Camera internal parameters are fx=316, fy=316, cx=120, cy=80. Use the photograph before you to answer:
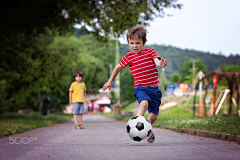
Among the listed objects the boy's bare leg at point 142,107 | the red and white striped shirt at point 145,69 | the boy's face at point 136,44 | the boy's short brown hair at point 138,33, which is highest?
the boy's short brown hair at point 138,33

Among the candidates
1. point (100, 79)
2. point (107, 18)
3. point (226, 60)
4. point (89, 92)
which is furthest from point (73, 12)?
point (226, 60)

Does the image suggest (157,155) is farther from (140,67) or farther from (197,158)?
(140,67)

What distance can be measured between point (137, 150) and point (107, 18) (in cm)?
1217

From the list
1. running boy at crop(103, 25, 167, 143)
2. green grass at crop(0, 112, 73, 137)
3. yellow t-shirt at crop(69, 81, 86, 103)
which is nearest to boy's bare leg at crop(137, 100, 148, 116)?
running boy at crop(103, 25, 167, 143)

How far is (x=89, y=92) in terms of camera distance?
47.1 meters

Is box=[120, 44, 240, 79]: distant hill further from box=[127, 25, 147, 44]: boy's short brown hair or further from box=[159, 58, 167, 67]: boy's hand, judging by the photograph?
box=[159, 58, 167, 67]: boy's hand

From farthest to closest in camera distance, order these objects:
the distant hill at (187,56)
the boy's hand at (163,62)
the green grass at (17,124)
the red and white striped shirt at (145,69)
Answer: the distant hill at (187,56), the green grass at (17,124), the red and white striped shirt at (145,69), the boy's hand at (163,62)

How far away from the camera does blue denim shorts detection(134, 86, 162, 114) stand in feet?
18.2

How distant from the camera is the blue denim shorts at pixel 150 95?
5.54 m

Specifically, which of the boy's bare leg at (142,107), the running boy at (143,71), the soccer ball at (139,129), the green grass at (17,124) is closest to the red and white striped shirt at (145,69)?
the running boy at (143,71)

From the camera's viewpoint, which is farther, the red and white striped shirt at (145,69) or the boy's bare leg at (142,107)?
the red and white striped shirt at (145,69)

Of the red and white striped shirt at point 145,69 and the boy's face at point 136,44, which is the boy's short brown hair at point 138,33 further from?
the red and white striped shirt at point 145,69

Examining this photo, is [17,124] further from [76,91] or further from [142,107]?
[142,107]

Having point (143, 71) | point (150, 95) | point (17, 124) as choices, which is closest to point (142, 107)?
point (150, 95)
